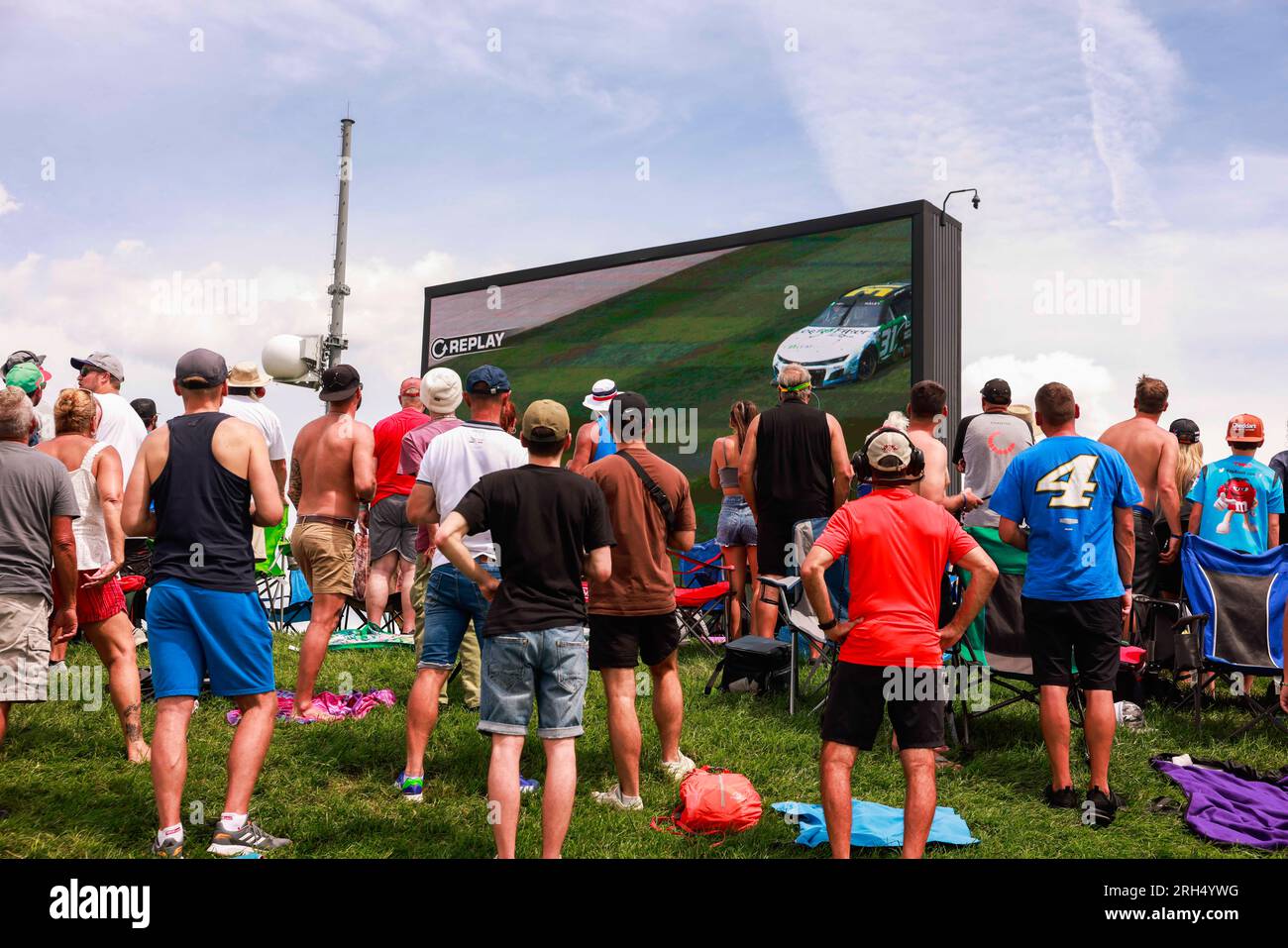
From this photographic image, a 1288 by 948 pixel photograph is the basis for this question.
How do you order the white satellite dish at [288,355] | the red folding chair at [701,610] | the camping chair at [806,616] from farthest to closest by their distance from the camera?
the white satellite dish at [288,355] < the red folding chair at [701,610] < the camping chair at [806,616]

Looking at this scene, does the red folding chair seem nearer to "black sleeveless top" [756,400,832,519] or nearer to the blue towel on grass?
"black sleeveless top" [756,400,832,519]

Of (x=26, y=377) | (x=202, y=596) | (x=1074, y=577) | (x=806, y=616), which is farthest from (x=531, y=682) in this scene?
(x=26, y=377)

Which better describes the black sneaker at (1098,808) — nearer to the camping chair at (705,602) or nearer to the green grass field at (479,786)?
the green grass field at (479,786)

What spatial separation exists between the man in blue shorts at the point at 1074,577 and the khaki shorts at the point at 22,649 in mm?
4602

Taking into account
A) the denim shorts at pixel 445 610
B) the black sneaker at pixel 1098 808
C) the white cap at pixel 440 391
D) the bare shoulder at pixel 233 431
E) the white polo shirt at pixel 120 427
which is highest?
the white cap at pixel 440 391

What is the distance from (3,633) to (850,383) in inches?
360

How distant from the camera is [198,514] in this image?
13.2 feet

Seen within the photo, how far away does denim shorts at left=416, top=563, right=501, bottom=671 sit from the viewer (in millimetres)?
4750

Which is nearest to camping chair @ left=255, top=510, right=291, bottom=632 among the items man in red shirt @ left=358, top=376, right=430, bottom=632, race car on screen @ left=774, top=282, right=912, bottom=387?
man in red shirt @ left=358, top=376, right=430, bottom=632

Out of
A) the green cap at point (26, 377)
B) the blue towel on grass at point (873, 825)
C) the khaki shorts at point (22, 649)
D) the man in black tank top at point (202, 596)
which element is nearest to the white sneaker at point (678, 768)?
the blue towel on grass at point (873, 825)

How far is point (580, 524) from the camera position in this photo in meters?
3.89

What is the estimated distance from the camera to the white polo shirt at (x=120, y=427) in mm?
6051

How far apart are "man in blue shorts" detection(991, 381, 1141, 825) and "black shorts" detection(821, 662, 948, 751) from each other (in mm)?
1466
